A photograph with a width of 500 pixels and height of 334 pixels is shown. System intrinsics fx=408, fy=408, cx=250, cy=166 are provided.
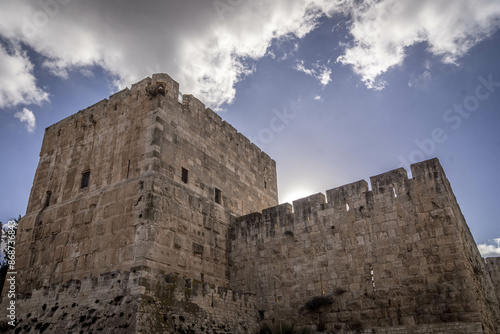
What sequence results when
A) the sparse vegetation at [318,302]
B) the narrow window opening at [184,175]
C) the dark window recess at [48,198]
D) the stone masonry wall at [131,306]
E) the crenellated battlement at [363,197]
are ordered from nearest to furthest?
the stone masonry wall at [131,306], the crenellated battlement at [363,197], the sparse vegetation at [318,302], the narrow window opening at [184,175], the dark window recess at [48,198]

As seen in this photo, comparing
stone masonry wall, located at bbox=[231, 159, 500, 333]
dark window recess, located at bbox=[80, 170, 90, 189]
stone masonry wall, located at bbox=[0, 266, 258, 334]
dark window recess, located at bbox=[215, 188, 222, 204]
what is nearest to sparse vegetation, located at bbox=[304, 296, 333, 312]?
stone masonry wall, located at bbox=[231, 159, 500, 333]

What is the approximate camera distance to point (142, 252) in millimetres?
10492

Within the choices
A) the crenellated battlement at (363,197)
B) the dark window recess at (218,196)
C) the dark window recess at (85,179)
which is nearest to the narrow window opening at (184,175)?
the dark window recess at (218,196)

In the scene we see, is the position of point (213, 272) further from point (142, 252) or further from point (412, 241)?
point (412, 241)

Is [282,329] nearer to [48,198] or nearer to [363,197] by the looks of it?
[363,197]

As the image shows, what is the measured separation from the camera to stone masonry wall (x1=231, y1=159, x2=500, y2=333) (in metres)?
9.55

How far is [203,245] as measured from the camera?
12609 millimetres

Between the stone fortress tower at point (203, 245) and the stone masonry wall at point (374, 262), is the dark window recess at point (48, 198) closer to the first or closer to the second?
the stone fortress tower at point (203, 245)

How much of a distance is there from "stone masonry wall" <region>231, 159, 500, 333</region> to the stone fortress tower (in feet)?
0.10

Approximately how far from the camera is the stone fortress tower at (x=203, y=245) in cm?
954

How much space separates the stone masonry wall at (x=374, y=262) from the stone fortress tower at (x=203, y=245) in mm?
31

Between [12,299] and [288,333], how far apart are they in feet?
25.4

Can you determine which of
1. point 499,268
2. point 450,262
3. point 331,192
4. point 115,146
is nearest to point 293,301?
point 331,192

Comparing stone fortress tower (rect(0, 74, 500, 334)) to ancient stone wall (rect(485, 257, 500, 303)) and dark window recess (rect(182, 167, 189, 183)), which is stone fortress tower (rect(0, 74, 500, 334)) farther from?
ancient stone wall (rect(485, 257, 500, 303))
